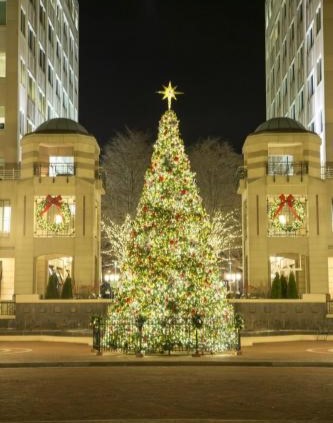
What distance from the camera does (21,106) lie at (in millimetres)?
54750

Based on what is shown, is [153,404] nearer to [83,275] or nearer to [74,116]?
[83,275]

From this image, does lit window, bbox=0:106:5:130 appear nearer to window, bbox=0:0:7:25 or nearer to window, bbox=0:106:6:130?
window, bbox=0:106:6:130

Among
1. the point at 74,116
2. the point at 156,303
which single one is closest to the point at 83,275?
the point at 156,303

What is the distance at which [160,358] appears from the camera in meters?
23.5

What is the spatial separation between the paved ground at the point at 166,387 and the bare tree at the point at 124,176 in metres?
35.2

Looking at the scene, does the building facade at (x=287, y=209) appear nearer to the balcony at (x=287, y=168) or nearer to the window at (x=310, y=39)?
the balcony at (x=287, y=168)

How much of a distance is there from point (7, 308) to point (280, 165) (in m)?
20.1

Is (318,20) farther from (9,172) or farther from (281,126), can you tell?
(9,172)

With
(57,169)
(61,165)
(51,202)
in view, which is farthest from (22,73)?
(51,202)

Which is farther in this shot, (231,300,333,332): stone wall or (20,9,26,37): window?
(20,9,26,37): window

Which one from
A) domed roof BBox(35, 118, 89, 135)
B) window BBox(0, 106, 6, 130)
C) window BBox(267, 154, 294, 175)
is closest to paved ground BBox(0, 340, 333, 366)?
window BBox(267, 154, 294, 175)

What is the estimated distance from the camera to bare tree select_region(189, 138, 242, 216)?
204ft

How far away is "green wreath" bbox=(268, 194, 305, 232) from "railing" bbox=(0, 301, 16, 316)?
16.9 m

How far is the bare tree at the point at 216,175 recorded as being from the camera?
6216cm
